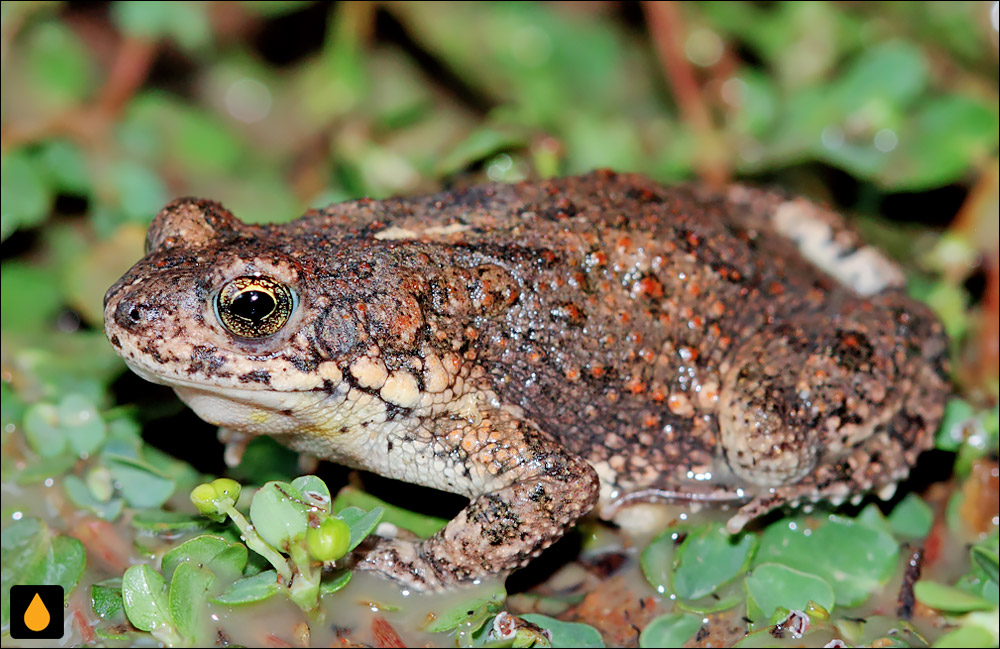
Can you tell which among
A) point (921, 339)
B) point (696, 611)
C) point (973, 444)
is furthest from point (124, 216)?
point (973, 444)

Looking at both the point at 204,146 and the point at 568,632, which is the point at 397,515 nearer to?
the point at 568,632

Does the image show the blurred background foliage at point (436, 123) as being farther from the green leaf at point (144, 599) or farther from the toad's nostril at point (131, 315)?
the toad's nostril at point (131, 315)

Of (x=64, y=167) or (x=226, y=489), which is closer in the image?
(x=226, y=489)

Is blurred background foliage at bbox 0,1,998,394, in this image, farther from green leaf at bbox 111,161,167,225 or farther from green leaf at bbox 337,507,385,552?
green leaf at bbox 337,507,385,552

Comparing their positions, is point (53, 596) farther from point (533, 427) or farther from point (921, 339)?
point (921, 339)

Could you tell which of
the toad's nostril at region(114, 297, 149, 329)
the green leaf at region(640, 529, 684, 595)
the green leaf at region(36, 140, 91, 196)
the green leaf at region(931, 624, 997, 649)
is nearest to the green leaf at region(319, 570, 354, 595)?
the toad's nostril at region(114, 297, 149, 329)

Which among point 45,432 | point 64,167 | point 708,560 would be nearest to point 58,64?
point 64,167
